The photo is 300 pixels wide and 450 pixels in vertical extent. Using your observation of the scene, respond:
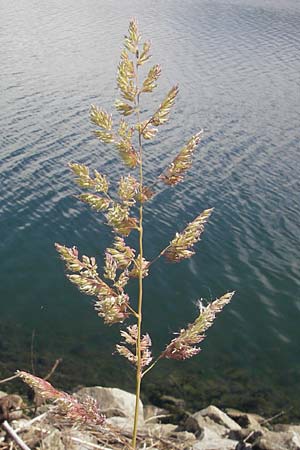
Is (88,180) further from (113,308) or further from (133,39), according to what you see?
(133,39)

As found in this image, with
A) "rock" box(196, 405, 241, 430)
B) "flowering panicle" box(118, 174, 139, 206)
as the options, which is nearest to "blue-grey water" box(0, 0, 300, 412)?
"rock" box(196, 405, 241, 430)

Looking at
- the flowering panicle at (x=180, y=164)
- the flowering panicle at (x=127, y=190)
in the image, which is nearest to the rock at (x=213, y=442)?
the flowering panicle at (x=127, y=190)

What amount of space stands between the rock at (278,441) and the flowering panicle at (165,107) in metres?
5.50

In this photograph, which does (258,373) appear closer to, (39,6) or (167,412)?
(167,412)

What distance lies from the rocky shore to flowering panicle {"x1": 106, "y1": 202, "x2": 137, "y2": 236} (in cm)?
137

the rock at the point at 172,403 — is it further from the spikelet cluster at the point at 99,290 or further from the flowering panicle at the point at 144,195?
the flowering panicle at the point at 144,195

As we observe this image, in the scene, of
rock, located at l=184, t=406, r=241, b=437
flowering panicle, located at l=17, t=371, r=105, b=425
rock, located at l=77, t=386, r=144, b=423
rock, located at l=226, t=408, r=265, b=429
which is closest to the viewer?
flowering panicle, located at l=17, t=371, r=105, b=425

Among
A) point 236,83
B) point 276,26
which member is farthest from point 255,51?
point 276,26

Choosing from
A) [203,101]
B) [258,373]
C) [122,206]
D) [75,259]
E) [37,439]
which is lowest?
[258,373]

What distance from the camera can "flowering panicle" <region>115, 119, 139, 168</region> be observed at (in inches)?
145

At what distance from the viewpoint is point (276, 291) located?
20141mm

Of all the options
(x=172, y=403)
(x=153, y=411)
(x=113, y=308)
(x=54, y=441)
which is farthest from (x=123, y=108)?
(x=172, y=403)

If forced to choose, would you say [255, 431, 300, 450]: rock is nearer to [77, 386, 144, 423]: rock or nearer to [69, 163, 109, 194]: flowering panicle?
[77, 386, 144, 423]: rock

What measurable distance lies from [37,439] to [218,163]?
2637cm
